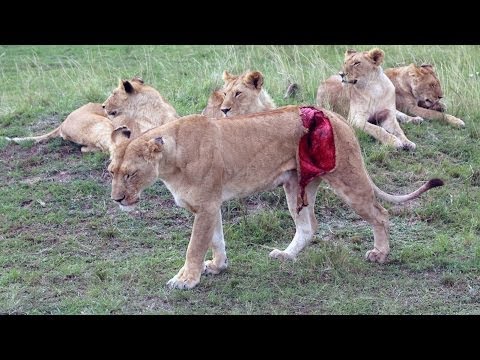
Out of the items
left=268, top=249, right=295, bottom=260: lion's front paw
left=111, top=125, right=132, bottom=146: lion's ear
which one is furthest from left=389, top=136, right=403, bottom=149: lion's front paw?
left=111, top=125, right=132, bottom=146: lion's ear

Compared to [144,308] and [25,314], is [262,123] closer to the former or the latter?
[144,308]

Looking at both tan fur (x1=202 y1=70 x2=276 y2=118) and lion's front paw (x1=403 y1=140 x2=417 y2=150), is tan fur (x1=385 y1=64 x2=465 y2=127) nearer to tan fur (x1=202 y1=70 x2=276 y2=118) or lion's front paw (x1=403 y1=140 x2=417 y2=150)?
lion's front paw (x1=403 y1=140 x2=417 y2=150)

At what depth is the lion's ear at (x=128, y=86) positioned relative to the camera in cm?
631

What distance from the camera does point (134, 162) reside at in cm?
430

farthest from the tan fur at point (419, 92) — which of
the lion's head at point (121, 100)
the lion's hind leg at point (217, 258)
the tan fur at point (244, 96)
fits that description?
the lion's hind leg at point (217, 258)

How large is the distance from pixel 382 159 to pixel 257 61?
136 inches

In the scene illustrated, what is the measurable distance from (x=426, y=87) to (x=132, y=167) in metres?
3.72

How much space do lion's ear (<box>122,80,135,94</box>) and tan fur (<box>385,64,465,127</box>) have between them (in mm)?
2367

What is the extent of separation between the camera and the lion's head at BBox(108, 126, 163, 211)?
4285mm

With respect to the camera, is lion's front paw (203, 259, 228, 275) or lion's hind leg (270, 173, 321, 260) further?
lion's hind leg (270, 173, 321, 260)

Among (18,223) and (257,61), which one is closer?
(18,223)

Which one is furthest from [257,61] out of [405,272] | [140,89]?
[405,272]

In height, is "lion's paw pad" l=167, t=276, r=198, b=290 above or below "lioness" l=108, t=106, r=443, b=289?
below

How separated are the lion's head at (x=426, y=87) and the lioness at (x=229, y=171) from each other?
101 inches
